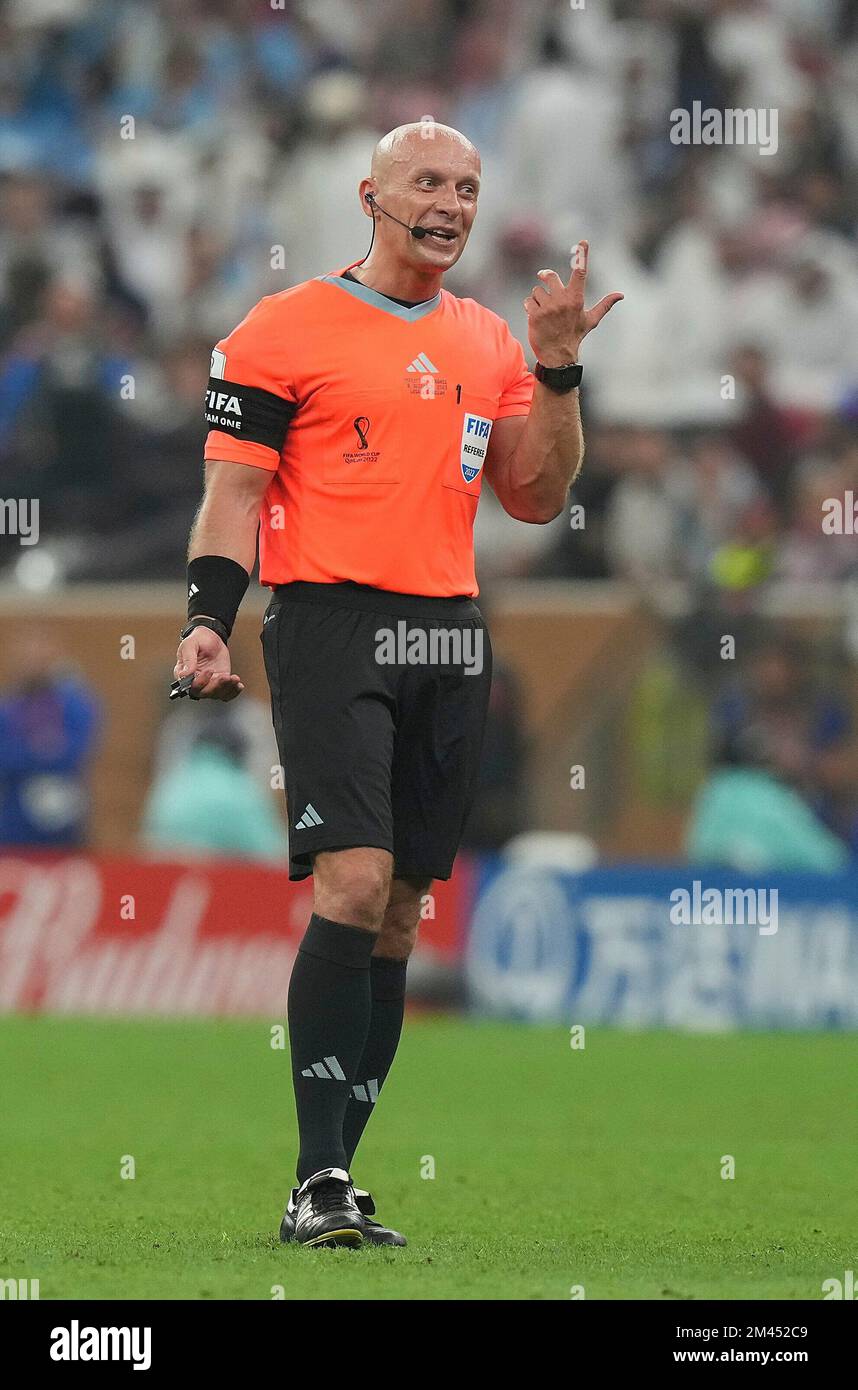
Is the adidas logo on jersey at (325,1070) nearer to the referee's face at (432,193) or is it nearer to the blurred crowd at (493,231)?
the referee's face at (432,193)

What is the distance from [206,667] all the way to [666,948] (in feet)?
26.4

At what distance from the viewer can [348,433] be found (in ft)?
19.4

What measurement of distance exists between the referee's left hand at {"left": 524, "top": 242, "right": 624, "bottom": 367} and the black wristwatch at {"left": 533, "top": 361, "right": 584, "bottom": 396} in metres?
0.01

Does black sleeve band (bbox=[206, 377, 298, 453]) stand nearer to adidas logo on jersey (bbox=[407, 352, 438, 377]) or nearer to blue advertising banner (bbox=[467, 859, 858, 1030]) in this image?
adidas logo on jersey (bbox=[407, 352, 438, 377])

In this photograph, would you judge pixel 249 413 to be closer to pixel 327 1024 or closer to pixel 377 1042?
pixel 327 1024

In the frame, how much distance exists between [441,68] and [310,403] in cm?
1312

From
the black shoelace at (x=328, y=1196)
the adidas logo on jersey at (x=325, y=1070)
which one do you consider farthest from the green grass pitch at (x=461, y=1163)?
the adidas logo on jersey at (x=325, y=1070)

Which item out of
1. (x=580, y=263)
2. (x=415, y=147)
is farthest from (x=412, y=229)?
(x=580, y=263)

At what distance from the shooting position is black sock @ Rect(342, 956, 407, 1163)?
6.11 metres

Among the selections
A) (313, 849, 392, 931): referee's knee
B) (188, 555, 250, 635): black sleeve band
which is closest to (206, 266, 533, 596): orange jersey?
(188, 555, 250, 635): black sleeve band

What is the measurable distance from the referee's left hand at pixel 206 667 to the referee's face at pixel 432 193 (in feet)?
3.46

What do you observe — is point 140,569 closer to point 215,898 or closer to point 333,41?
point 215,898

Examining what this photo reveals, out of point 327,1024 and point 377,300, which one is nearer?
point 327,1024
